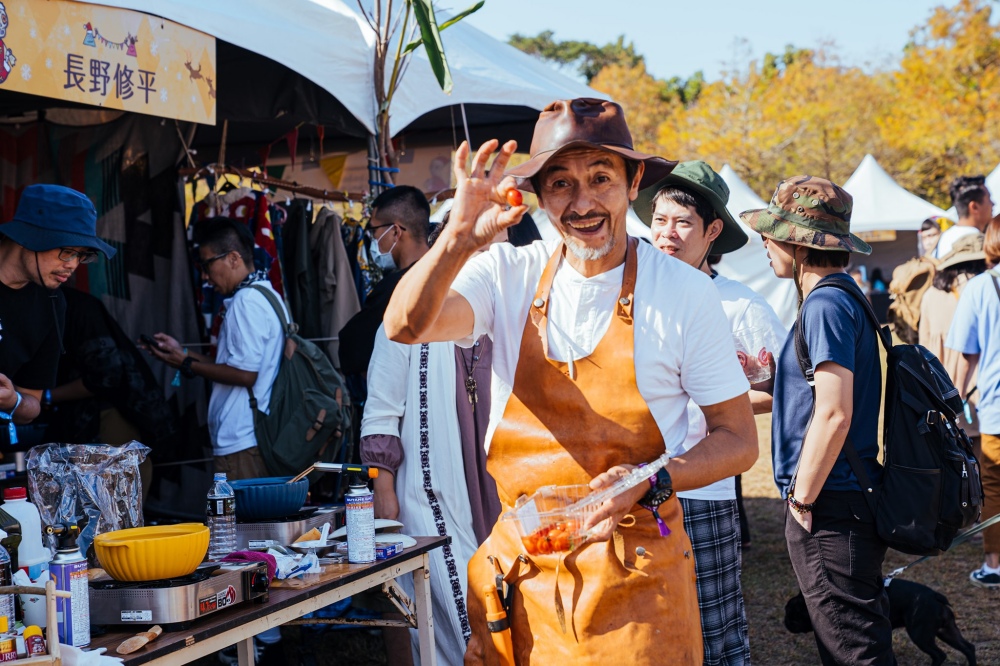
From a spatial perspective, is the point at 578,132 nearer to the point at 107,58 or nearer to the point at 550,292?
the point at 550,292

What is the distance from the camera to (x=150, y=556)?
7.63ft

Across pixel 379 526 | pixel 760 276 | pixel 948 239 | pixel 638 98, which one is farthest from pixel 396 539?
pixel 638 98

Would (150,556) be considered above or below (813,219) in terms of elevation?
below

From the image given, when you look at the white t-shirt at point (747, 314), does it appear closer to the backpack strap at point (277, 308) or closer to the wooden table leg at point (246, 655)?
the wooden table leg at point (246, 655)

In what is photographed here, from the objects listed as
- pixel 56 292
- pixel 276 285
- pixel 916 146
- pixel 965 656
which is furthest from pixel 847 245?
pixel 916 146

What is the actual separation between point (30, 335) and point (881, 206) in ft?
54.6

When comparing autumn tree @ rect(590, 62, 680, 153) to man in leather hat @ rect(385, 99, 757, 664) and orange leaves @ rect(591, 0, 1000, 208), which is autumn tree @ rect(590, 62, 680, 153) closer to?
orange leaves @ rect(591, 0, 1000, 208)

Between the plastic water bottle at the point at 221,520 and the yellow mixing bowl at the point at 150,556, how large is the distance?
476 mm

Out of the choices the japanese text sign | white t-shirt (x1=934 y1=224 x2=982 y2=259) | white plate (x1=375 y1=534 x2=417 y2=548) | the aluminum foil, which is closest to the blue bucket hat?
the japanese text sign

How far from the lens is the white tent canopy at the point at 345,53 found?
399 cm

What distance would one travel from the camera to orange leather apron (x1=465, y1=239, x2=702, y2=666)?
1936mm

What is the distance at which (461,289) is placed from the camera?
6.82 ft

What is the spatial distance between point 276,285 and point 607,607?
3.90 metres

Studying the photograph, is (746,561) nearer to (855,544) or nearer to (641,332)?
(855,544)
